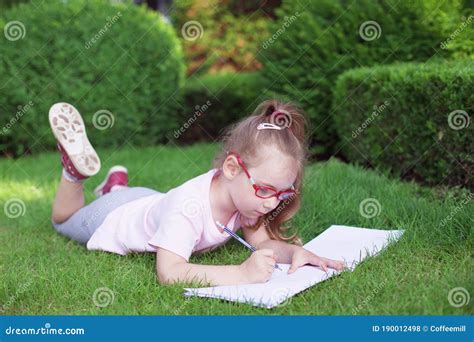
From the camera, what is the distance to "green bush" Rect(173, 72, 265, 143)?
7.91 meters

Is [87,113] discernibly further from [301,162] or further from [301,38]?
[301,162]

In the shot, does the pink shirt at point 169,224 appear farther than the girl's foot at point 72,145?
No

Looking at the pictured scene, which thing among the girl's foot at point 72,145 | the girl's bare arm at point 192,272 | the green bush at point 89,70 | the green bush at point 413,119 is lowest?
the green bush at point 89,70

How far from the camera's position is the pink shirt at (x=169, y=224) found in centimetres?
266

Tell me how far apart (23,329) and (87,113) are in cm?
465

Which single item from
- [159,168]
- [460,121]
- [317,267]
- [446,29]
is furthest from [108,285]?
[446,29]

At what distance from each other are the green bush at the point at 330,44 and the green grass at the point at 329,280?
1.70 meters

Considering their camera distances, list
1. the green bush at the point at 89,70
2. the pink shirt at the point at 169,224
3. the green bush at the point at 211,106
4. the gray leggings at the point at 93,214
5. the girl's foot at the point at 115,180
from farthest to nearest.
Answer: the green bush at the point at 211,106
the green bush at the point at 89,70
the girl's foot at the point at 115,180
the gray leggings at the point at 93,214
the pink shirt at the point at 169,224

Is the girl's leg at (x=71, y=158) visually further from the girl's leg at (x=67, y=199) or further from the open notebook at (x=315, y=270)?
the open notebook at (x=315, y=270)

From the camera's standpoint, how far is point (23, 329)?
2.32m

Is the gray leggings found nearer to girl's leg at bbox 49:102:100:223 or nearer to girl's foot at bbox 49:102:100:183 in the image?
girl's leg at bbox 49:102:100:223

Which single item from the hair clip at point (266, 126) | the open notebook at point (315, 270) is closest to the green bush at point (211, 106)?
the open notebook at point (315, 270)

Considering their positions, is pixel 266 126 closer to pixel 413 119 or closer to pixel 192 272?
pixel 192 272

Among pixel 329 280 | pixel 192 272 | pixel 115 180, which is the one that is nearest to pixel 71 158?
pixel 115 180
